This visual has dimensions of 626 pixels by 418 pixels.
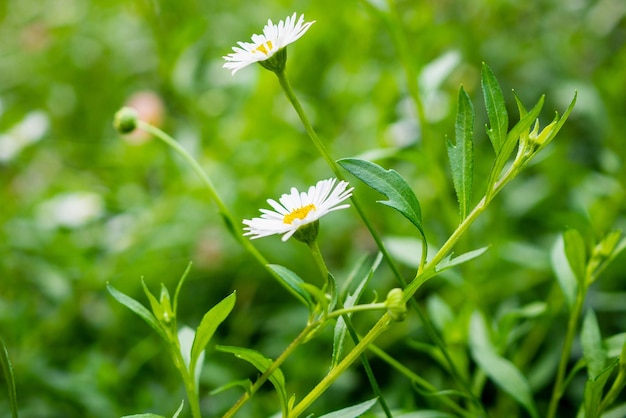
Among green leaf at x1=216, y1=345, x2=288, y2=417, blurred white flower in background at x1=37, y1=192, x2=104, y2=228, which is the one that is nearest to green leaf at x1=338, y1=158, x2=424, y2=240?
green leaf at x1=216, y1=345, x2=288, y2=417

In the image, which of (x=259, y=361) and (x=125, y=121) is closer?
(x=259, y=361)

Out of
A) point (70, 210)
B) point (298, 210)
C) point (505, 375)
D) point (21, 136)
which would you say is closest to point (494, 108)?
point (298, 210)

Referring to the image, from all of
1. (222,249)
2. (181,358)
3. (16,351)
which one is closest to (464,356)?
(181,358)

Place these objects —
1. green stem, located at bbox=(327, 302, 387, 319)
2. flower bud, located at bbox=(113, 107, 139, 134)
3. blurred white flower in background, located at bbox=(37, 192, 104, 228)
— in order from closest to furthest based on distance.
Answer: green stem, located at bbox=(327, 302, 387, 319)
flower bud, located at bbox=(113, 107, 139, 134)
blurred white flower in background, located at bbox=(37, 192, 104, 228)

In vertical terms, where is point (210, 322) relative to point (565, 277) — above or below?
above

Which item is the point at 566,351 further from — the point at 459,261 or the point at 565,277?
the point at 459,261

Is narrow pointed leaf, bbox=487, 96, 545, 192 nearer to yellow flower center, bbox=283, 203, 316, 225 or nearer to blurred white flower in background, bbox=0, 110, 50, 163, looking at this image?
yellow flower center, bbox=283, 203, 316, 225

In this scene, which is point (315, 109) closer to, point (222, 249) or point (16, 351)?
point (222, 249)

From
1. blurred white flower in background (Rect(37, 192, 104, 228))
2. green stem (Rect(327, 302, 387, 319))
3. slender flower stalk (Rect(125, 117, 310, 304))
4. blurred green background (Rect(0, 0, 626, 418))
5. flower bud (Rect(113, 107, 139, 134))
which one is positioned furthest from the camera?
blurred white flower in background (Rect(37, 192, 104, 228))
